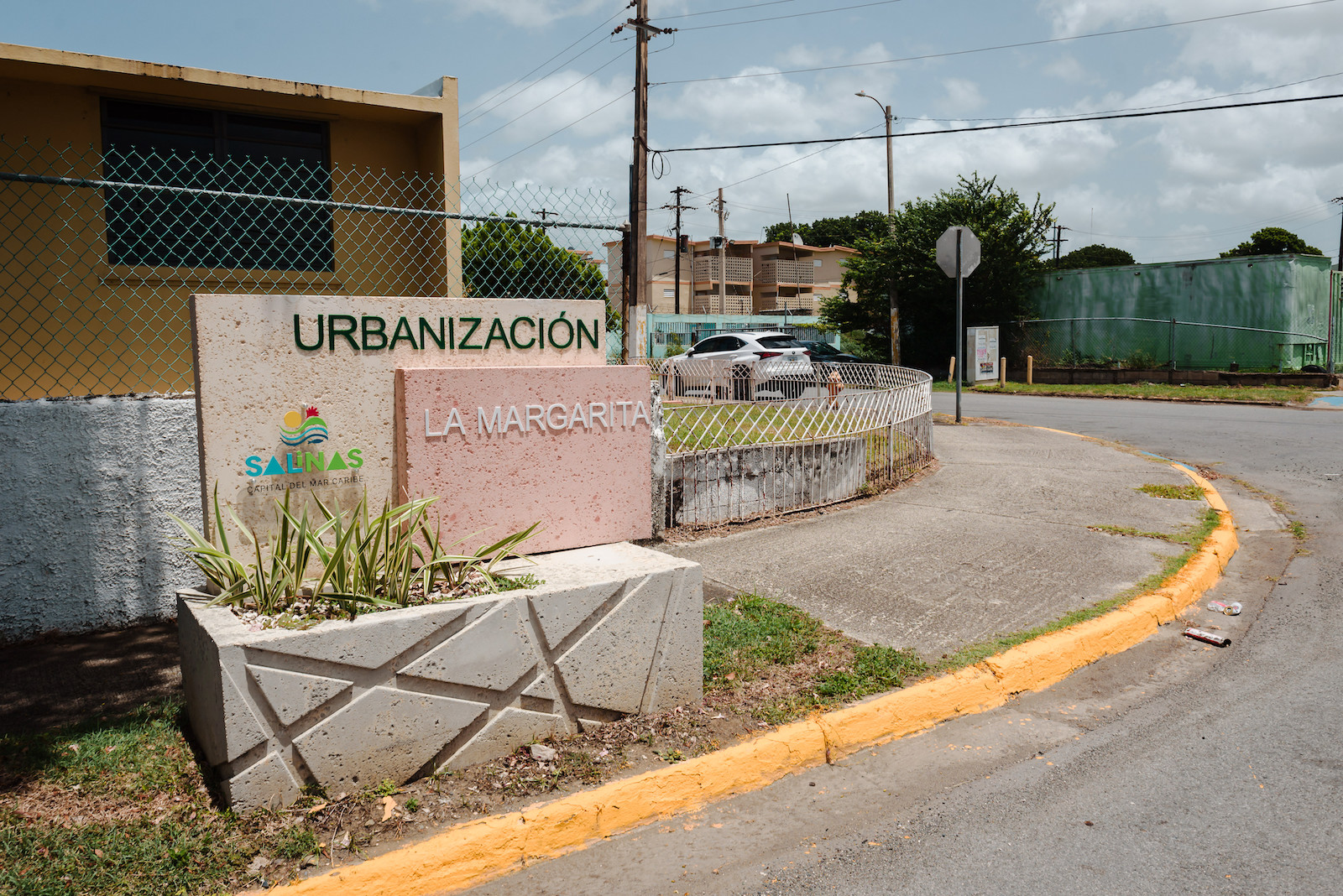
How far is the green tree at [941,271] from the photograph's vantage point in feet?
102

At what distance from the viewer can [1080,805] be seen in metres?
3.49

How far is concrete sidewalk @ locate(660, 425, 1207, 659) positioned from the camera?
17.6ft

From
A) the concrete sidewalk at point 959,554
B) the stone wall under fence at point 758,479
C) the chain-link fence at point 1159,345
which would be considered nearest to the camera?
the concrete sidewalk at point 959,554

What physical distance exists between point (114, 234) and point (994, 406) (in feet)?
56.4

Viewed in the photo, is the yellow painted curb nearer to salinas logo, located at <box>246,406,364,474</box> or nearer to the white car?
salinas logo, located at <box>246,406,364,474</box>

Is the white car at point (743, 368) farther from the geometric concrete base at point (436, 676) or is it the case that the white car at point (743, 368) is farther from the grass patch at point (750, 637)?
the geometric concrete base at point (436, 676)

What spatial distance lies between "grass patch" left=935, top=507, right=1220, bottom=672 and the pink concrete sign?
1.71 m

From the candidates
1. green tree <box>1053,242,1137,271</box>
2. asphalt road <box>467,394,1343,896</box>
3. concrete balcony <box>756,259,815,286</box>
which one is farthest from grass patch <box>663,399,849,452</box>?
green tree <box>1053,242,1137,271</box>

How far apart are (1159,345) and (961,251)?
1740 cm

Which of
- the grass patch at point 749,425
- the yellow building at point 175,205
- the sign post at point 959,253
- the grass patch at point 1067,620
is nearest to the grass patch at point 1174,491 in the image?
the grass patch at point 1067,620

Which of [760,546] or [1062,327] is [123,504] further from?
[1062,327]

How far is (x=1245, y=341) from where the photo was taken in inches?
1025

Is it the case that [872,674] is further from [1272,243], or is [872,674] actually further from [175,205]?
[1272,243]

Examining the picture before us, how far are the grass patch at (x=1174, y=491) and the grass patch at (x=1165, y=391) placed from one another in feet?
38.4
